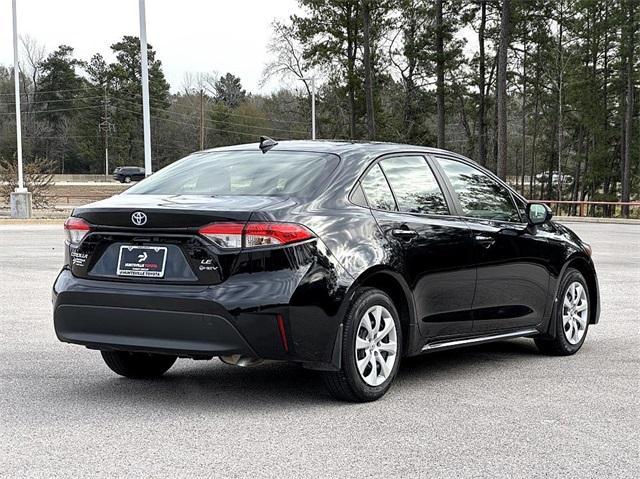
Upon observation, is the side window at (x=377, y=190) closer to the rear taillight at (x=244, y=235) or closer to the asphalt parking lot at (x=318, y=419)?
the rear taillight at (x=244, y=235)

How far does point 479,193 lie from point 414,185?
0.82 meters

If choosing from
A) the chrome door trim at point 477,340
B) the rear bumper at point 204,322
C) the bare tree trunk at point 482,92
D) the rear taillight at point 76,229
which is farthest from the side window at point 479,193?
the bare tree trunk at point 482,92

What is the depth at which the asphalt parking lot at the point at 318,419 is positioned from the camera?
15.3ft

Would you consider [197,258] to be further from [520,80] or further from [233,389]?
[520,80]

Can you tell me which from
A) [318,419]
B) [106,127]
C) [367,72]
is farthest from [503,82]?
[106,127]

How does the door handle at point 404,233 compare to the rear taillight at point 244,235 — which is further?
the door handle at point 404,233

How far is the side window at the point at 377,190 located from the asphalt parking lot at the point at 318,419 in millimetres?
1248

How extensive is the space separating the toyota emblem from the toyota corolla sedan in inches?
0.9

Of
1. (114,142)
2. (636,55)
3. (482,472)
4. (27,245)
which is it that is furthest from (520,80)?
(482,472)

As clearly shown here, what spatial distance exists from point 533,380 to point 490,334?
0.50 meters

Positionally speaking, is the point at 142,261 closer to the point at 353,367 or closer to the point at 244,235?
the point at 244,235

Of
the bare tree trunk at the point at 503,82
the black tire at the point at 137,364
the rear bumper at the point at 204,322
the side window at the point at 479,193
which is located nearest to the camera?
the rear bumper at the point at 204,322

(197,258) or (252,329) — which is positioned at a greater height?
(197,258)

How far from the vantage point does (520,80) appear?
65.3 m
